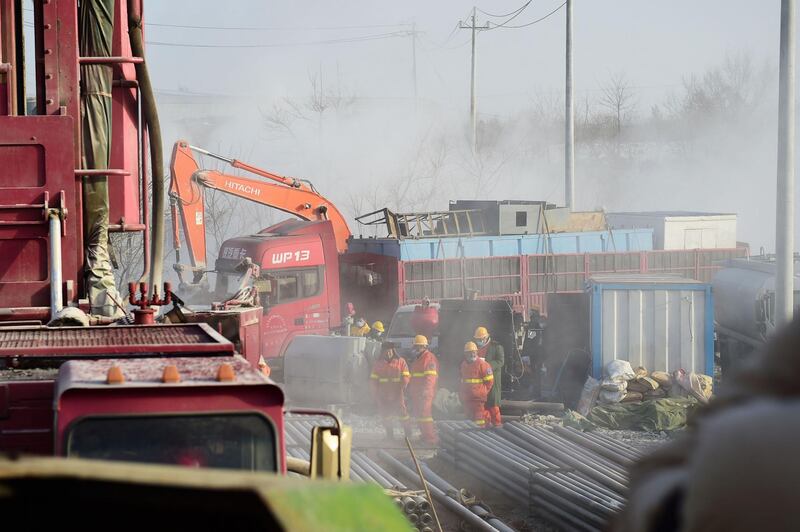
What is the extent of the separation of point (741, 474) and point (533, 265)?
22.1 meters

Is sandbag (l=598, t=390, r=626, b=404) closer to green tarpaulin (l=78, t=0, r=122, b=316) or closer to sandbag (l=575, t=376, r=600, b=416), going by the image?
sandbag (l=575, t=376, r=600, b=416)

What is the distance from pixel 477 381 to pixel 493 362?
1.24 metres

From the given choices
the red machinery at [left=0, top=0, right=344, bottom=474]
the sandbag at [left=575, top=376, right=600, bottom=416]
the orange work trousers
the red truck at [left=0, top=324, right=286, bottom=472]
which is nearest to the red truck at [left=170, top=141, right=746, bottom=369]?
the orange work trousers

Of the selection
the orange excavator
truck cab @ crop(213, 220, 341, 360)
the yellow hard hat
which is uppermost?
the orange excavator

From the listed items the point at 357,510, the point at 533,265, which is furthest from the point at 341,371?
the point at 357,510

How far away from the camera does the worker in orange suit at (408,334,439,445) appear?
14.2 m

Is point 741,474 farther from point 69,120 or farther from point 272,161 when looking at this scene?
point 272,161

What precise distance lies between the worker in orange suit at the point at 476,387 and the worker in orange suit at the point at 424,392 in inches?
18.8

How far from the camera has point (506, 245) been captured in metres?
23.1

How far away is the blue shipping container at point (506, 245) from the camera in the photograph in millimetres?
22094

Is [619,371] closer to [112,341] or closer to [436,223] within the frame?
[436,223]

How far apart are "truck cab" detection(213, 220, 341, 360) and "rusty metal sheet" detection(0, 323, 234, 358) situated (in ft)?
42.6

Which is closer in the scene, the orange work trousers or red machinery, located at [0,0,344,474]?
red machinery, located at [0,0,344,474]

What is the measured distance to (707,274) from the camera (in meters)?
24.6
